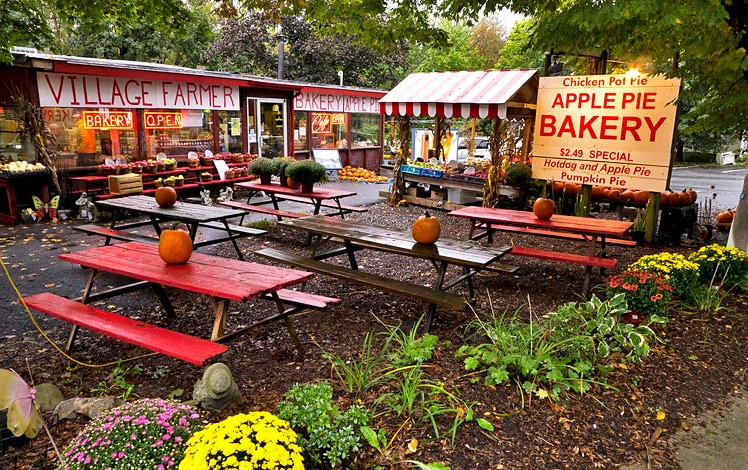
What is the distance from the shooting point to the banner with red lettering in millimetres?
9938

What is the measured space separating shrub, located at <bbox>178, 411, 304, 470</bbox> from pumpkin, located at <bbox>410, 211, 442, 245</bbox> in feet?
9.54

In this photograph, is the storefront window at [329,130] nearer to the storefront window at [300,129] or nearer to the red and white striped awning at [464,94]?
the storefront window at [300,129]

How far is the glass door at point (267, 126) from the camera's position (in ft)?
47.7

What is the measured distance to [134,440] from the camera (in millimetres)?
2408

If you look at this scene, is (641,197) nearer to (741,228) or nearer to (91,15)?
(741,228)

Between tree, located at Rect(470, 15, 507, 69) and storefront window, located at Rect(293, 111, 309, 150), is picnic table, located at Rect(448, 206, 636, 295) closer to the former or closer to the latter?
storefront window, located at Rect(293, 111, 309, 150)

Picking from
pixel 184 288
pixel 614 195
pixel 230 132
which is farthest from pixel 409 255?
pixel 230 132

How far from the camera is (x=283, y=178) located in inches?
362

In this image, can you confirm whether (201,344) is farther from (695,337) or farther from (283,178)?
(283,178)

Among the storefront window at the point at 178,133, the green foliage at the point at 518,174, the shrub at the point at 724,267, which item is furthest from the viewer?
the storefront window at the point at 178,133

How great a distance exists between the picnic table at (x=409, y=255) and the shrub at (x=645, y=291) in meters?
1.11

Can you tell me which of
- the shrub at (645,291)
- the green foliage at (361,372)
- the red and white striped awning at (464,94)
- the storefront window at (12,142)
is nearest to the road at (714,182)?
the red and white striped awning at (464,94)

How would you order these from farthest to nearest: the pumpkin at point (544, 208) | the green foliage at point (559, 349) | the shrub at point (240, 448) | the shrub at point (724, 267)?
the pumpkin at point (544, 208) → the shrub at point (724, 267) → the green foliage at point (559, 349) → the shrub at point (240, 448)

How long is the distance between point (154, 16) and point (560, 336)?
8.26 metres
